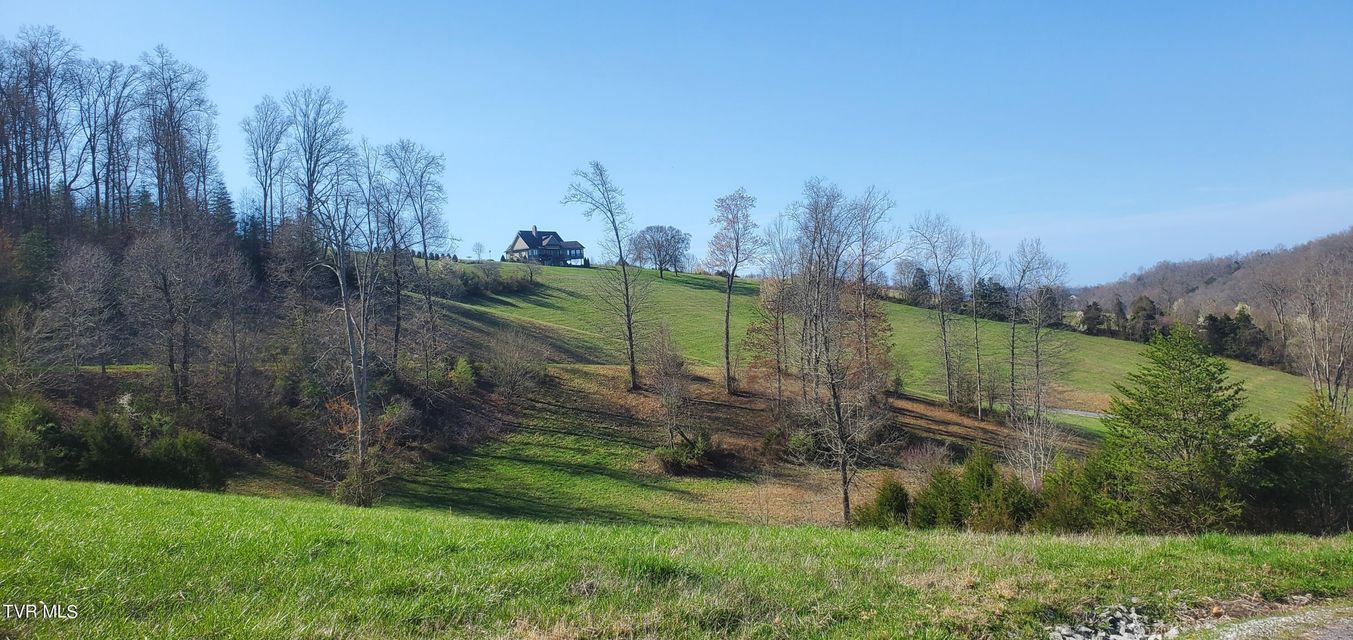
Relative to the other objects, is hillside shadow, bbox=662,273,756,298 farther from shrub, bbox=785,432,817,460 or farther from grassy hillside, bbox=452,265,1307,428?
shrub, bbox=785,432,817,460

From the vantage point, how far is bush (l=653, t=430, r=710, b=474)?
3109 cm

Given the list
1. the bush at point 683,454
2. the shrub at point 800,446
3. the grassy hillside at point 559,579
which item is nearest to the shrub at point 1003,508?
the grassy hillside at point 559,579

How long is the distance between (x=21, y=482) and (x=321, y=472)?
15232mm

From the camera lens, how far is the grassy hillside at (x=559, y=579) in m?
5.03

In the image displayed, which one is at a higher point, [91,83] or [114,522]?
[91,83]

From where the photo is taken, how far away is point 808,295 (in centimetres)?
3372

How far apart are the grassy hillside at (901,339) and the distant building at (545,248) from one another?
4401cm

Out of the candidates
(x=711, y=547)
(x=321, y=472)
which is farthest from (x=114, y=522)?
(x=321, y=472)

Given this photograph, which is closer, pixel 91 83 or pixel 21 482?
pixel 21 482

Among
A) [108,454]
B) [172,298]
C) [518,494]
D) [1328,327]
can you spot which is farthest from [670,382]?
[1328,327]

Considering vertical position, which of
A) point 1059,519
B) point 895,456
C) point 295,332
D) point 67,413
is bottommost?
point 895,456

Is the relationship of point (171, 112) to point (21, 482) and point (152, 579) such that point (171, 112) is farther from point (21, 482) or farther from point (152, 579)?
point (152, 579)

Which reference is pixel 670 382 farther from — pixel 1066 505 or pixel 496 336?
pixel 1066 505

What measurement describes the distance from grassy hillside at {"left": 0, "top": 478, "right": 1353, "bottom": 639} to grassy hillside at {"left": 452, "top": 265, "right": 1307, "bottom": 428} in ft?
108
